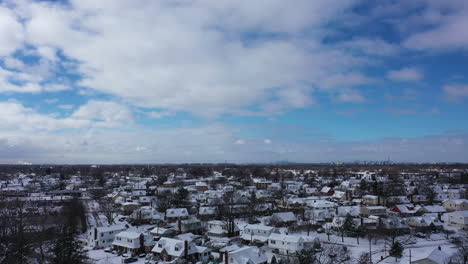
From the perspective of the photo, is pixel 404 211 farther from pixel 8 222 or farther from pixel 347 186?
pixel 8 222

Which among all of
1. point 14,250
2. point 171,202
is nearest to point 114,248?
point 14,250

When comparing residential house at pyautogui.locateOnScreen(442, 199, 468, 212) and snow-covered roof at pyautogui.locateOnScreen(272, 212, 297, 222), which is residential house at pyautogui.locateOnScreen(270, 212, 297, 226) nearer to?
snow-covered roof at pyautogui.locateOnScreen(272, 212, 297, 222)

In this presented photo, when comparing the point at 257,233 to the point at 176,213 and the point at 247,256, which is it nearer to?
the point at 247,256

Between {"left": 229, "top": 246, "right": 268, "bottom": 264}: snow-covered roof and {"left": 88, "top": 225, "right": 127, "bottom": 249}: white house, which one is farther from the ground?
{"left": 229, "top": 246, "right": 268, "bottom": 264}: snow-covered roof

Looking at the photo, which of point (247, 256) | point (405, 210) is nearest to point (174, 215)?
point (247, 256)

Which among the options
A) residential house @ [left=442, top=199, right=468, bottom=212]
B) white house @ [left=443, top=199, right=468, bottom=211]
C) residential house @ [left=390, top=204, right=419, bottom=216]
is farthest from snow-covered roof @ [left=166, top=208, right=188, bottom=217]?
white house @ [left=443, top=199, right=468, bottom=211]

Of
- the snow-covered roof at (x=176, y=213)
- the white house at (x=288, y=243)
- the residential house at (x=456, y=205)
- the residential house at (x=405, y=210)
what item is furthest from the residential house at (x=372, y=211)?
the snow-covered roof at (x=176, y=213)

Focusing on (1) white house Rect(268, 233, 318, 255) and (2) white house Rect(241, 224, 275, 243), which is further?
(2) white house Rect(241, 224, 275, 243)

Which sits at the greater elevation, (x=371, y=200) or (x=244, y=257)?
(x=244, y=257)
